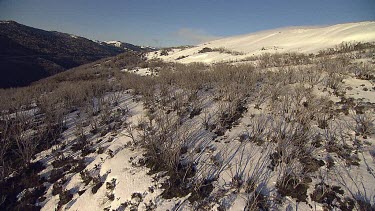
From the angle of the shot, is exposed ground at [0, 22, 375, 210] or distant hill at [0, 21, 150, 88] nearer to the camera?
exposed ground at [0, 22, 375, 210]

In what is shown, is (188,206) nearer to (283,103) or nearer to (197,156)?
(197,156)

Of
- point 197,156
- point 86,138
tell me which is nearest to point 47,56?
point 86,138

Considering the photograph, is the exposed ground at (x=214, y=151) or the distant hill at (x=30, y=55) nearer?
the exposed ground at (x=214, y=151)

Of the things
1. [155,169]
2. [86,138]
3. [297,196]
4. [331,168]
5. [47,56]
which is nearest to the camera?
[297,196]

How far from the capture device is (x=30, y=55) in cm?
7069

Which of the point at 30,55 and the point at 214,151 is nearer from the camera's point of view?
the point at 214,151

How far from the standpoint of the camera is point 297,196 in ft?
17.5

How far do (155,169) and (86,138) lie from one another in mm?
4351

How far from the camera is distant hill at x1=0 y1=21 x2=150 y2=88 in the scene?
5416 centimetres

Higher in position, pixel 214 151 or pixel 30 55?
pixel 30 55

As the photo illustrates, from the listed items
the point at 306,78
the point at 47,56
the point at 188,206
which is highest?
the point at 47,56

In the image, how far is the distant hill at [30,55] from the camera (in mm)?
54156

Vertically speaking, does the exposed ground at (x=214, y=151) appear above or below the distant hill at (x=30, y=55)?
below

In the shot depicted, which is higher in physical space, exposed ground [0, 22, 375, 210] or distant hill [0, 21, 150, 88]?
distant hill [0, 21, 150, 88]
